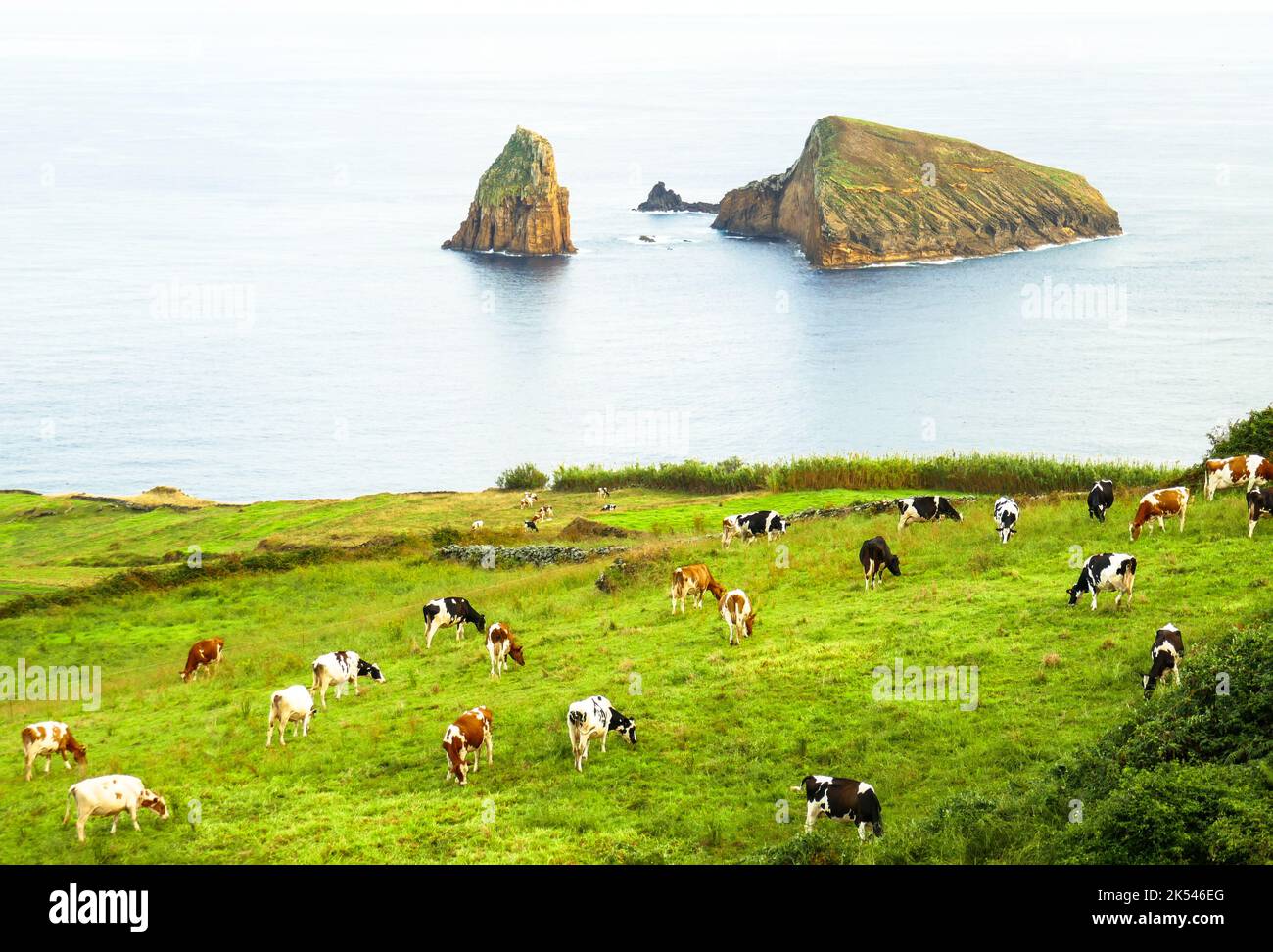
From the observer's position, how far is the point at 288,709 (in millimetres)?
32219

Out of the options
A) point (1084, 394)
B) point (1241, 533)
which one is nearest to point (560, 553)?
point (1241, 533)

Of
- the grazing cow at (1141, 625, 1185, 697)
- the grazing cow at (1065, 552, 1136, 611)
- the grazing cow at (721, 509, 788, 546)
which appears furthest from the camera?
the grazing cow at (721, 509, 788, 546)

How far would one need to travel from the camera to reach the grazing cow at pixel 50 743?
3175 cm

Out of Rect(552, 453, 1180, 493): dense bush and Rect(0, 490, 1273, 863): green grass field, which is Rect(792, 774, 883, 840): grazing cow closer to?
Rect(0, 490, 1273, 863): green grass field

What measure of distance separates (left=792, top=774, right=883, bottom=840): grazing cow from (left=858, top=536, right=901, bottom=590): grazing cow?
675 inches

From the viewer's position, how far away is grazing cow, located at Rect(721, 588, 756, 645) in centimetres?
3628

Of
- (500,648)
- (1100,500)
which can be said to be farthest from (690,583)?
(1100,500)

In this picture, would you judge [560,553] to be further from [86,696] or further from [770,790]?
[770,790]

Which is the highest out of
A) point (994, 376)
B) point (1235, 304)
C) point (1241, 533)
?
point (1235, 304)

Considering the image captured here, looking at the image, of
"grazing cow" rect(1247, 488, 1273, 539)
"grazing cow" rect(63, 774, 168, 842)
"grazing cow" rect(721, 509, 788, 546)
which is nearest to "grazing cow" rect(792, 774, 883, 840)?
"grazing cow" rect(63, 774, 168, 842)

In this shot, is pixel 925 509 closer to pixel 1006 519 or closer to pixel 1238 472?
pixel 1006 519

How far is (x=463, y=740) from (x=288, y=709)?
586 centimetres

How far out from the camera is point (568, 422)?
511 ft

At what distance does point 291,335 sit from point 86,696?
537 ft
